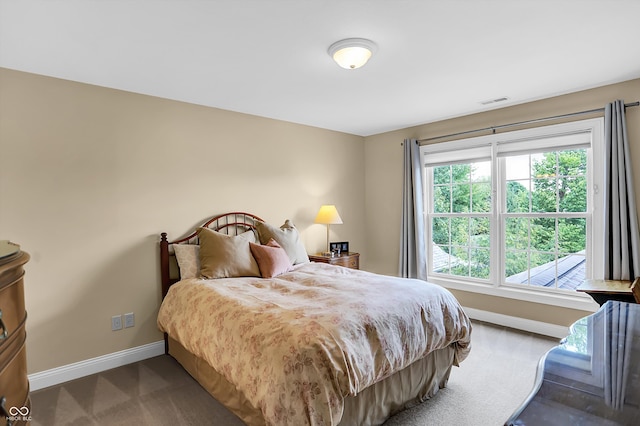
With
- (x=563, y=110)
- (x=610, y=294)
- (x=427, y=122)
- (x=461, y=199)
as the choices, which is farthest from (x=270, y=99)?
(x=610, y=294)

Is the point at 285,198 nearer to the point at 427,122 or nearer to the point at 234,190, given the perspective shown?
the point at 234,190

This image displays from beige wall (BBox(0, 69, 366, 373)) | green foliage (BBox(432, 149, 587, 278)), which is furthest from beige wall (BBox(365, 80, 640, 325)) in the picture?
beige wall (BBox(0, 69, 366, 373))

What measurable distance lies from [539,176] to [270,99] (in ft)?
9.69

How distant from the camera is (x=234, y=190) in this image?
3.77 m

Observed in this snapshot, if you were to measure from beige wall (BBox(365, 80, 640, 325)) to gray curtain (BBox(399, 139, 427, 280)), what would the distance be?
0.82 ft

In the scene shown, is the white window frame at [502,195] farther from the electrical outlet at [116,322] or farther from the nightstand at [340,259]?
the electrical outlet at [116,322]

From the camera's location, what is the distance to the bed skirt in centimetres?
193

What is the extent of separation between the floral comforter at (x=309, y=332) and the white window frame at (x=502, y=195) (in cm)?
162

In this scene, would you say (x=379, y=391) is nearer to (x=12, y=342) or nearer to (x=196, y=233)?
(x=12, y=342)

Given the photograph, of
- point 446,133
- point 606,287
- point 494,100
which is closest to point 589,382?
point 606,287

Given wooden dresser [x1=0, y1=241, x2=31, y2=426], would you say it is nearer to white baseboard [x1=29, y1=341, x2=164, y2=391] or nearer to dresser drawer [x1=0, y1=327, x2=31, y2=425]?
dresser drawer [x1=0, y1=327, x2=31, y2=425]

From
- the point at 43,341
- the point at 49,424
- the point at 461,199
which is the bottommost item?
the point at 49,424

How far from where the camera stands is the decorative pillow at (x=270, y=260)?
10.5ft

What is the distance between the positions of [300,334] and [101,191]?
2263mm
